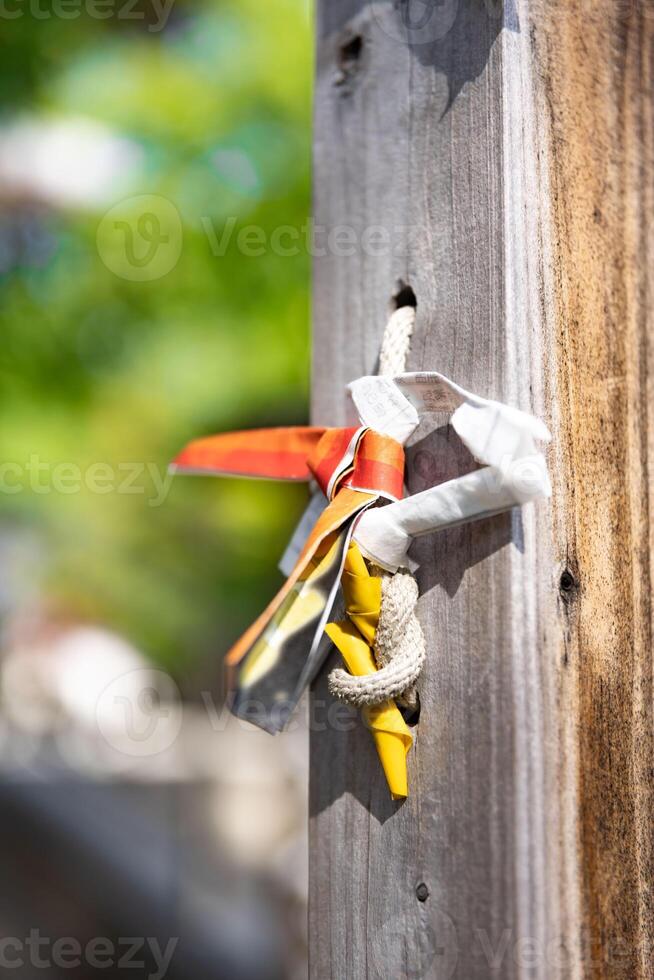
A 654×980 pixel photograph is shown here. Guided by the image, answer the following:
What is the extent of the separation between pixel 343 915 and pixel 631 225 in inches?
27.7

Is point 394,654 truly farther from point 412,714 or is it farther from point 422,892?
point 422,892

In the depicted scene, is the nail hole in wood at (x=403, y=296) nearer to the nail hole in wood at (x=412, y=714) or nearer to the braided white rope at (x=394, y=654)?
the braided white rope at (x=394, y=654)

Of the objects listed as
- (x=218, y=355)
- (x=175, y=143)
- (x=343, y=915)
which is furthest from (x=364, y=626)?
(x=175, y=143)

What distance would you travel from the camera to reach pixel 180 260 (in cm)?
261

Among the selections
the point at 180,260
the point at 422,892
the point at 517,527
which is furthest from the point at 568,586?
the point at 180,260

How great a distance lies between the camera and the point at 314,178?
937 mm

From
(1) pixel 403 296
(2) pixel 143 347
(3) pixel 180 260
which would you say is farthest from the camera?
(2) pixel 143 347

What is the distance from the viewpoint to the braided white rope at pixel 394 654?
68cm

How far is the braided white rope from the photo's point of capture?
2.24ft

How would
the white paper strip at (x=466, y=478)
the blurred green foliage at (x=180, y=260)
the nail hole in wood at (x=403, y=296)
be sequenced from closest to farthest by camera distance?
1. the white paper strip at (x=466, y=478)
2. the nail hole in wood at (x=403, y=296)
3. the blurred green foliage at (x=180, y=260)

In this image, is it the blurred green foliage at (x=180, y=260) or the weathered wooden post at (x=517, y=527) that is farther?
the blurred green foliage at (x=180, y=260)

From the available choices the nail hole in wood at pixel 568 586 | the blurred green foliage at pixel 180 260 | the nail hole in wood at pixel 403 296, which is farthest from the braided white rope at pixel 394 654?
the blurred green foliage at pixel 180 260

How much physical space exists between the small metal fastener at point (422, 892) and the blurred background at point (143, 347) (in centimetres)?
189

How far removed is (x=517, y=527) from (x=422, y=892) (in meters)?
0.31
